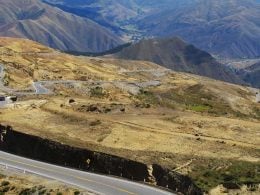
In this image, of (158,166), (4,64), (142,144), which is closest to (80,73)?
(4,64)

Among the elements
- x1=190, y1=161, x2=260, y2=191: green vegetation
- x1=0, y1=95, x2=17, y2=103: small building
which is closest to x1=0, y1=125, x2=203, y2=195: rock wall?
x1=190, y1=161, x2=260, y2=191: green vegetation

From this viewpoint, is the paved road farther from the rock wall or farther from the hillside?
the hillside

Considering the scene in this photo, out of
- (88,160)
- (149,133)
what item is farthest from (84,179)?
(149,133)

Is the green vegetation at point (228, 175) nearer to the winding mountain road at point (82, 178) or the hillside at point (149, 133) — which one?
the hillside at point (149, 133)

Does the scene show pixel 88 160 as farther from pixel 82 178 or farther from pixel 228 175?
pixel 228 175

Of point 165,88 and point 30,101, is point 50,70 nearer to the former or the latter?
point 165,88
